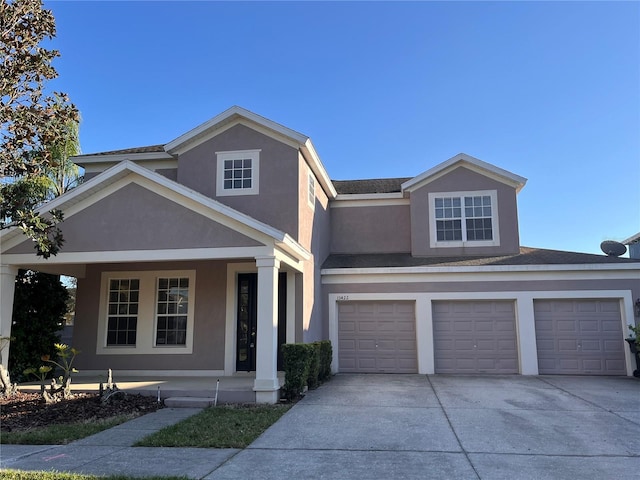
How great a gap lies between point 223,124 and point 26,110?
5535mm

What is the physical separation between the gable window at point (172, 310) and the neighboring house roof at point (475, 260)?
4.19 meters

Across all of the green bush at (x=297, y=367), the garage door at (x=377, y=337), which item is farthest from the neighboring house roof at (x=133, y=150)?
the green bush at (x=297, y=367)

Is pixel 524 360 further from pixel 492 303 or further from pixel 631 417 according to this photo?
pixel 631 417

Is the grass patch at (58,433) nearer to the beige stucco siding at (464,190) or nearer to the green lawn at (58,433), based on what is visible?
the green lawn at (58,433)

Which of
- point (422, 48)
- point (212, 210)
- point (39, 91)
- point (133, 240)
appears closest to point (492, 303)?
point (422, 48)

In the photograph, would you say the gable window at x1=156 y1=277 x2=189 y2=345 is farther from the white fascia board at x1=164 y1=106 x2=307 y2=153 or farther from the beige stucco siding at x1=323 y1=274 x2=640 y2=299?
the beige stucco siding at x1=323 y1=274 x2=640 y2=299

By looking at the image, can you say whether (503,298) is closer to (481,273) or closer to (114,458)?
(481,273)

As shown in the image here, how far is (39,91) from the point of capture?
7355 mm

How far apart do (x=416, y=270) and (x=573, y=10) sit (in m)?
7.42

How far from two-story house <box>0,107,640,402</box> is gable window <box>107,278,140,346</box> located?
0.04m

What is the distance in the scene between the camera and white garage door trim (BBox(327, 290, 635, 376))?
12.8m

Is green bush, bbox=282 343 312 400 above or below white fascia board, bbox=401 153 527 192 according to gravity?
below

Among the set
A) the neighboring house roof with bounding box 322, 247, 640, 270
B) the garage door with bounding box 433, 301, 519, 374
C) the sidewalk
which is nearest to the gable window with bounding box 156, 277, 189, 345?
the neighboring house roof with bounding box 322, 247, 640, 270

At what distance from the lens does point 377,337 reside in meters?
13.5
